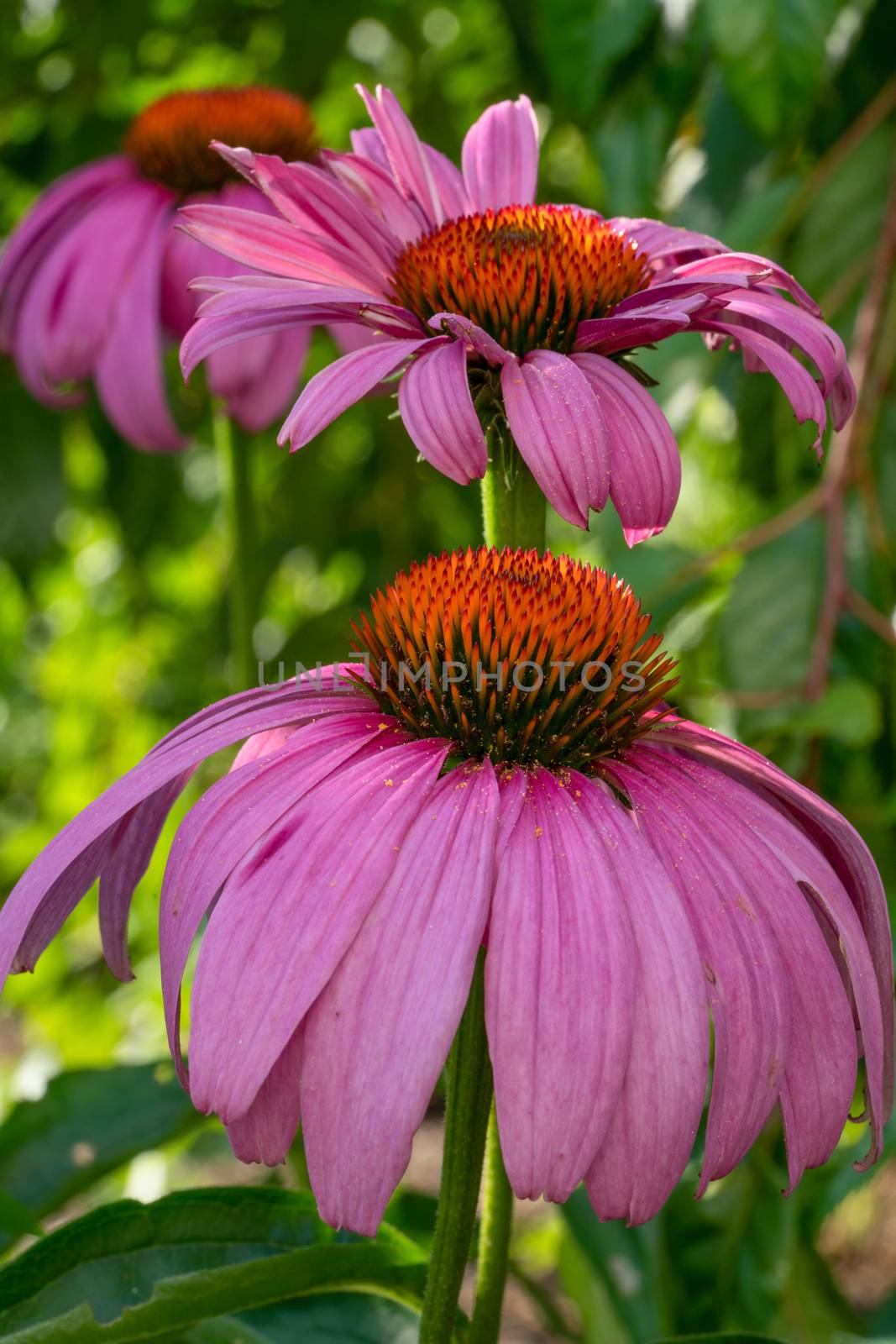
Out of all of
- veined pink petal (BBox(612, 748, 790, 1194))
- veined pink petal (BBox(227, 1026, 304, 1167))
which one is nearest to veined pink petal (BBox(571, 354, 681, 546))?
veined pink petal (BBox(612, 748, 790, 1194))

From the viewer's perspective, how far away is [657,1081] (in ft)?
1.46

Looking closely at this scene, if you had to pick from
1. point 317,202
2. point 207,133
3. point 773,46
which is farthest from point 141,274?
point 317,202

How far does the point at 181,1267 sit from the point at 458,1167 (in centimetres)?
20

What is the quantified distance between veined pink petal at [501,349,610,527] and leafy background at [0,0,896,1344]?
1.09ft

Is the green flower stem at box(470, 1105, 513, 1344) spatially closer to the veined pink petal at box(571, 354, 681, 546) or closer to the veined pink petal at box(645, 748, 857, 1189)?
the veined pink petal at box(645, 748, 857, 1189)

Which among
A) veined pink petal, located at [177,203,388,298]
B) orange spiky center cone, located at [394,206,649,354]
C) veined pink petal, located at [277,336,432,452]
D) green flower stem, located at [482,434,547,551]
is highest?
veined pink petal, located at [177,203,388,298]

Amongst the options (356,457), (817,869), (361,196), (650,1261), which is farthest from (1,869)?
(817,869)

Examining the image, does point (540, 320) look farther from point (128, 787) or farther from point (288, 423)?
point (128, 787)

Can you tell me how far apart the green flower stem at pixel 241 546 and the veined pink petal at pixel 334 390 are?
0.66 m

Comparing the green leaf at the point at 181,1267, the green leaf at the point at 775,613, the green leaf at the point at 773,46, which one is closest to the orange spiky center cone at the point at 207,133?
the green leaf at the point at 773,46

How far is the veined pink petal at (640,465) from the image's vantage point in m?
0.53

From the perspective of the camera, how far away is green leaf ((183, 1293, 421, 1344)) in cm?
67

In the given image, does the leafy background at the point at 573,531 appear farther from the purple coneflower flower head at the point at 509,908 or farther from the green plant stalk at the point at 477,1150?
the purple coneflower flower head at the point at 509,908

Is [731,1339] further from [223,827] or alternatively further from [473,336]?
[473,336]
